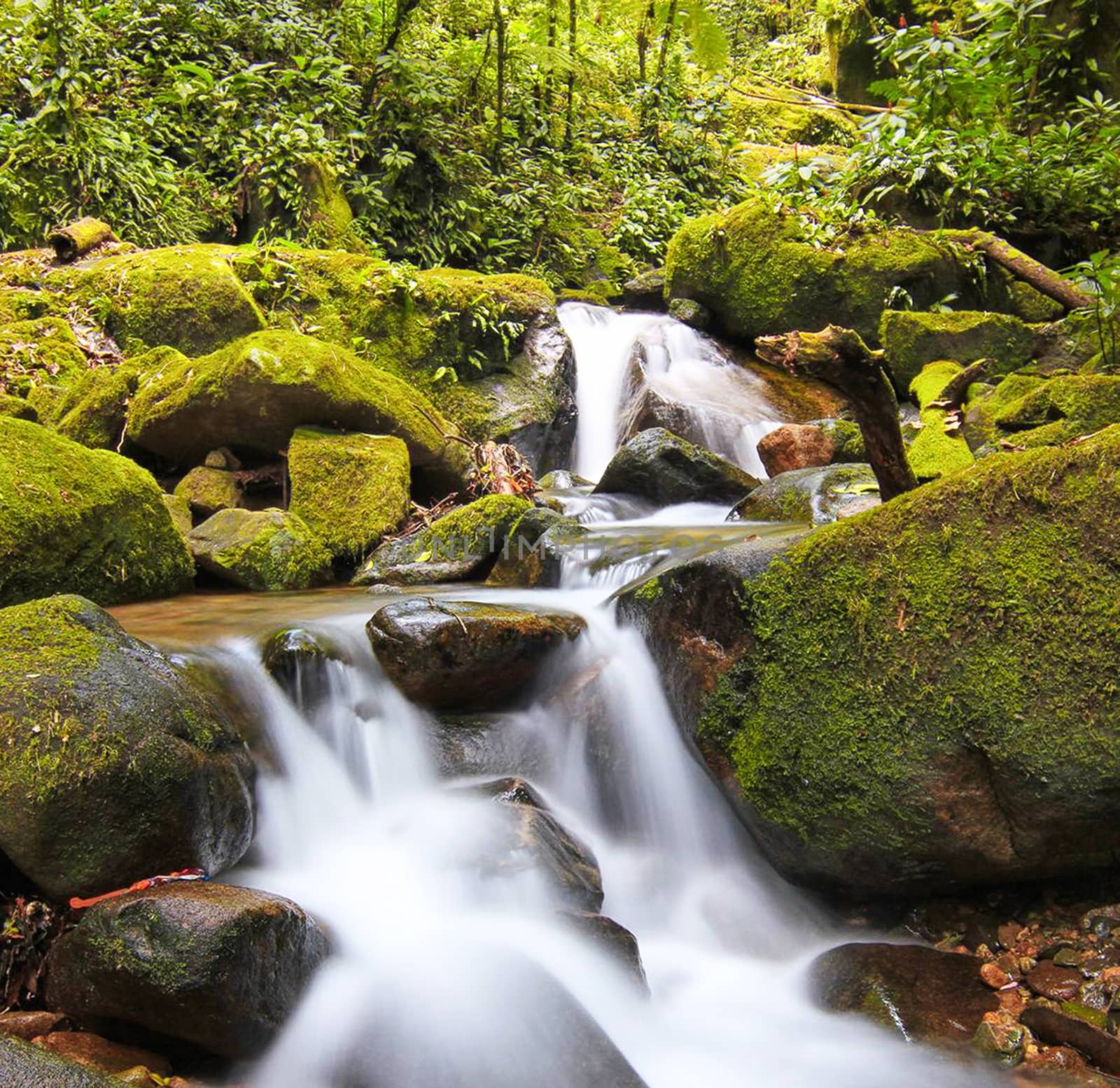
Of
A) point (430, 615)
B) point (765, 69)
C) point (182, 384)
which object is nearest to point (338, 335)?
point (182, 384)

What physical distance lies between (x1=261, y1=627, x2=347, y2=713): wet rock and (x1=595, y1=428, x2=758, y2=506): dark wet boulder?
387cm

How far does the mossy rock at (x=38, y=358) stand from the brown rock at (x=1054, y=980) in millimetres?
7496

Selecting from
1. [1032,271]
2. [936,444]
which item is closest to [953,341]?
[1032,271]

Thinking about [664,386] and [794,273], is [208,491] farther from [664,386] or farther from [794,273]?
[794,273]

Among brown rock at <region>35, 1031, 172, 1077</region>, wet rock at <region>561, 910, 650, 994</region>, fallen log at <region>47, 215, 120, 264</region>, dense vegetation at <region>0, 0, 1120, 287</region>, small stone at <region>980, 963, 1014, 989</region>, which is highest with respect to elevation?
dense vegetation at <region>0, 0, 1120, 287</region>

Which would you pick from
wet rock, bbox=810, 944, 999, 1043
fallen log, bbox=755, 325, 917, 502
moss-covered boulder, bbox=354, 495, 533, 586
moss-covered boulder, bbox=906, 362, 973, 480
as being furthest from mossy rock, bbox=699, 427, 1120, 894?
moss-covered boulder, bbox=354, 495, 533, 586

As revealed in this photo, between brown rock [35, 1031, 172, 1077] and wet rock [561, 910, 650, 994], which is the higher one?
brown rock [35, 1031, 172, 1077]

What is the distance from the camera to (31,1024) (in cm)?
222

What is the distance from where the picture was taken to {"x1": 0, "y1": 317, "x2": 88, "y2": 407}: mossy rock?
6918mm

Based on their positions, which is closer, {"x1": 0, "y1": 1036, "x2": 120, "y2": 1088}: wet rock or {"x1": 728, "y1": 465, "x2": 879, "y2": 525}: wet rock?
{"x1": 0, "y1": 1036, "x2": 120, "y2": 1088}: wet rock

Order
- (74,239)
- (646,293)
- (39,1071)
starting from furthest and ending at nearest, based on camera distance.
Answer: (646,293) → (74,239) → (39,1071)

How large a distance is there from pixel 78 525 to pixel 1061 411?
6.25 meters

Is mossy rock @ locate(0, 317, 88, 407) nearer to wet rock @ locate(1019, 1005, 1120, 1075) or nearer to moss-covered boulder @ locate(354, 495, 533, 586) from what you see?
moss-covered boulder @ locate(354, 495, 533, 586)

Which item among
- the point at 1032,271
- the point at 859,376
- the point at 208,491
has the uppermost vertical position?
the point at 1032,271
